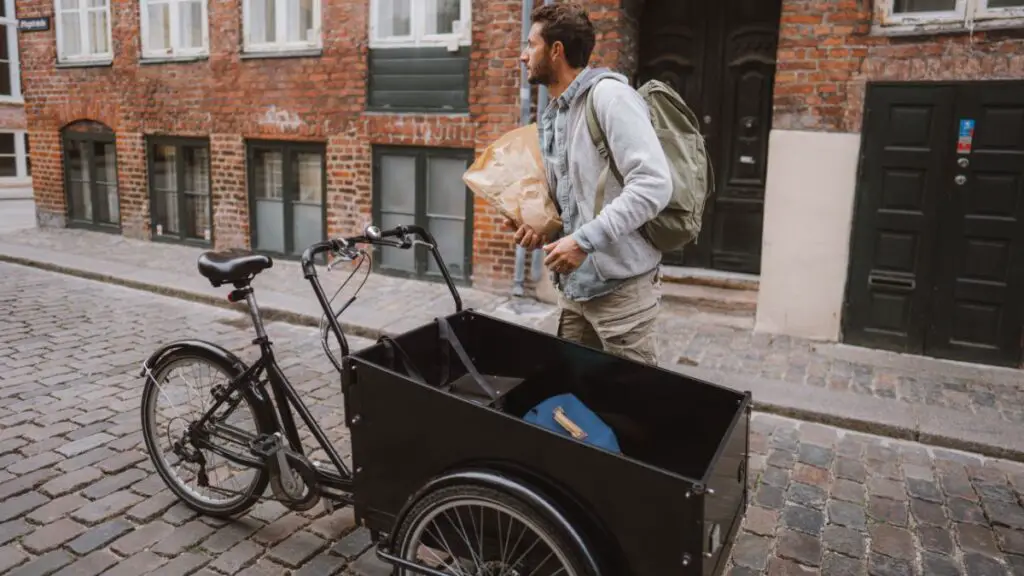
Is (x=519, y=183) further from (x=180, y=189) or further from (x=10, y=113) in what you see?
(x=10, y=113)

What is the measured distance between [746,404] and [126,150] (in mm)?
Result: 11283

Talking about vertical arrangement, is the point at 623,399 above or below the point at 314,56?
below

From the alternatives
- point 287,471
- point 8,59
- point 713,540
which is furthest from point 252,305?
point 8,59

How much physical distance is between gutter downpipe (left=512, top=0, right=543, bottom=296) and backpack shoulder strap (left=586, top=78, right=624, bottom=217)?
452 centimetres

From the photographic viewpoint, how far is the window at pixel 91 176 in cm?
1212

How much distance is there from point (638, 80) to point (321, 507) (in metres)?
5.85

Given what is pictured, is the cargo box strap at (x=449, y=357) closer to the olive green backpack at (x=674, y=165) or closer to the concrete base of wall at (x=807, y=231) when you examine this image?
the olive green backpack at (x=674, y=165)

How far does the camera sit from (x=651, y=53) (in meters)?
8.18

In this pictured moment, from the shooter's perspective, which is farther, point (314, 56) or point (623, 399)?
point (314, 56)

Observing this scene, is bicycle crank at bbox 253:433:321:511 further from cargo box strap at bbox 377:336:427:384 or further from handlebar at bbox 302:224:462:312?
handlebar at bbox 302:224:462:312

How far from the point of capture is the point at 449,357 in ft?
10.6

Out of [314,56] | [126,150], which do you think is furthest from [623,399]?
[126,150]

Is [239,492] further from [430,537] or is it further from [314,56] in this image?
[314,56]

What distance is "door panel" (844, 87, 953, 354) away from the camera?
6379 millimetres
